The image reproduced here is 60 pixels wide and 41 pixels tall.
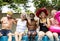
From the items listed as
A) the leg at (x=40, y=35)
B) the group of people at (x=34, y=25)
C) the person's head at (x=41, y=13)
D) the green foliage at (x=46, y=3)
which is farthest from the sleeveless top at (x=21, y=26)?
the green foliage at (x=46, y=3)

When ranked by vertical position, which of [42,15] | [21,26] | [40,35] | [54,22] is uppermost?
[42,15]

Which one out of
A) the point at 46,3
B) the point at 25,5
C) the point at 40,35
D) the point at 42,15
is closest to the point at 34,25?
the point at 42,15

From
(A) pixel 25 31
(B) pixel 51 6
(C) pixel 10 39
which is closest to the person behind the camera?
(C) pixel 10 39

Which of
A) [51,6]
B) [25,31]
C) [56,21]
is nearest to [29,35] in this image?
[25,31]

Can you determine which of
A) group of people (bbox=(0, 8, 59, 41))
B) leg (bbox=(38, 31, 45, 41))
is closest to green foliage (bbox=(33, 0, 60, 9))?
group of people (bbox=(0, 8, 59, 41))

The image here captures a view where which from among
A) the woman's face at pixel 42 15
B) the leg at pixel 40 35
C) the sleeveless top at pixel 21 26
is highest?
the woman's face at pixel 42 15

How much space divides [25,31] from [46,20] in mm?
718

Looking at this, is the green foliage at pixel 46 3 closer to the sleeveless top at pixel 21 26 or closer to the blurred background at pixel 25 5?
the blurred background at pixel 25 5

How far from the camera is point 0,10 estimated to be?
11320 mm

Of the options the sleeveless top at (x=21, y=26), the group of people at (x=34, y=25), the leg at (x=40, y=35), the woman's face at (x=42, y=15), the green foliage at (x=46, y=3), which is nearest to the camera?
the leg at (x=40, y=35)

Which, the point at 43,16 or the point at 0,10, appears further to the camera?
the point at 0,10

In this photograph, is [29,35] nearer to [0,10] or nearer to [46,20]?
[46,20]

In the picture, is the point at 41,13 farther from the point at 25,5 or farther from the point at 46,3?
the point at 25,5

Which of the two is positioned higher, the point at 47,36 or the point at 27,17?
the point at 27,17
